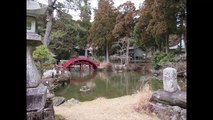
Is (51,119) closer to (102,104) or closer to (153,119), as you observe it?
(153,119)

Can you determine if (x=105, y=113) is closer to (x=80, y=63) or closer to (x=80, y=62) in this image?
(x=80, y=62)

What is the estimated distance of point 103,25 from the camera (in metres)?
22.8

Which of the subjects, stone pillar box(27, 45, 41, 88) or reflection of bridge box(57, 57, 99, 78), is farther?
reflection of bridge box(57, 57, 99, 78)

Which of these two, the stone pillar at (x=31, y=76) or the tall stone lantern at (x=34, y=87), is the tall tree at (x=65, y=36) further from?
the stone pillar at (x=31, y=76)

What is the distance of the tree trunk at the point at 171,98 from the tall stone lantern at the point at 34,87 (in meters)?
2.28

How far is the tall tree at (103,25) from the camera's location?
22.5 metres

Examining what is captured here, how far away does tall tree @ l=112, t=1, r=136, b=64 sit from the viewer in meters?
21.2

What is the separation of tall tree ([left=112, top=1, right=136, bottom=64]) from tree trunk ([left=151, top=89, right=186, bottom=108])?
53.5ft

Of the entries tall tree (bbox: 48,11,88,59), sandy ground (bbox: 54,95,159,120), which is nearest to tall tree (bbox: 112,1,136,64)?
tall tree (bbox: 48,11,88,59)

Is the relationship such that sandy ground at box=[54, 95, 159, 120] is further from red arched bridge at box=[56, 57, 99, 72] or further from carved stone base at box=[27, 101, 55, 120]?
red arched bridge at box=[56, 57, 99, 72]

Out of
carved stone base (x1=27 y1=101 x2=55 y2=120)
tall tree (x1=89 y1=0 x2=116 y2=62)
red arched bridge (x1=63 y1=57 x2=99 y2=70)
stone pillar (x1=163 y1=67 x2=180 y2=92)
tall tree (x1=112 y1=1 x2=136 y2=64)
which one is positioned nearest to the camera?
carved stone base (x1=27 y1=101 x2=55 y2=120)
